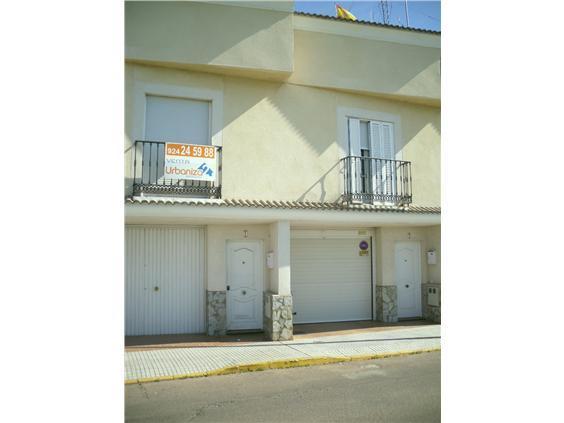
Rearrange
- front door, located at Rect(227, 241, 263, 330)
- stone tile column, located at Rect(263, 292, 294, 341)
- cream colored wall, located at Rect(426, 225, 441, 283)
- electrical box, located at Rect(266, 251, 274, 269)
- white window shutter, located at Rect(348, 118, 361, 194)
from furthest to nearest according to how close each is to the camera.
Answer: cream colored wall, located at Rect(426, 225, 441, 283) < white window shutter, located at Rect(348, 118, 361, 194) < front door, located at Rect(227, 241, 263, 330) < electrical box, located at Rect(266, 251, 274, 269) < stone tile column, located at Rect(263, 292, 294, 341)

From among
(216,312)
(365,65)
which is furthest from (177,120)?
(365,65)

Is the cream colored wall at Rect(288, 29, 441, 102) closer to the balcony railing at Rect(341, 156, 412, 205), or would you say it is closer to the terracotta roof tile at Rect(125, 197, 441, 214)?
the balcony railing at Rect(341, 156, 412, 205)

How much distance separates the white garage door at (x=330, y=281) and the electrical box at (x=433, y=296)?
6.15 ft

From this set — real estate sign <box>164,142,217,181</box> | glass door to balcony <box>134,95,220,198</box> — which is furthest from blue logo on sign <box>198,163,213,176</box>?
glass door to balcony <box>134,95,220,198</box>

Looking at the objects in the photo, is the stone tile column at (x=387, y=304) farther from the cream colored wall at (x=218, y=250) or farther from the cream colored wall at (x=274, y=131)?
the cream colored wall at (x=218, y=250)

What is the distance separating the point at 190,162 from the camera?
33.9 feet

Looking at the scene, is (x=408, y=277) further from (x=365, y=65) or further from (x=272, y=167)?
(x=365, y=65)

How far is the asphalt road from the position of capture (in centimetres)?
557

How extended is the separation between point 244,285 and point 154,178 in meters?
3.69

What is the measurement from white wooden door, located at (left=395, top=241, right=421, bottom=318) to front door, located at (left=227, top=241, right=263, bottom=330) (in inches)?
184

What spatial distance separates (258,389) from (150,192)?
537cm

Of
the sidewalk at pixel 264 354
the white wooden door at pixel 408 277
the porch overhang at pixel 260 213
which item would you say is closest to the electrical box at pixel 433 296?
the white wooden door at pixel 408 277

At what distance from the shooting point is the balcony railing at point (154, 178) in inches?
405
